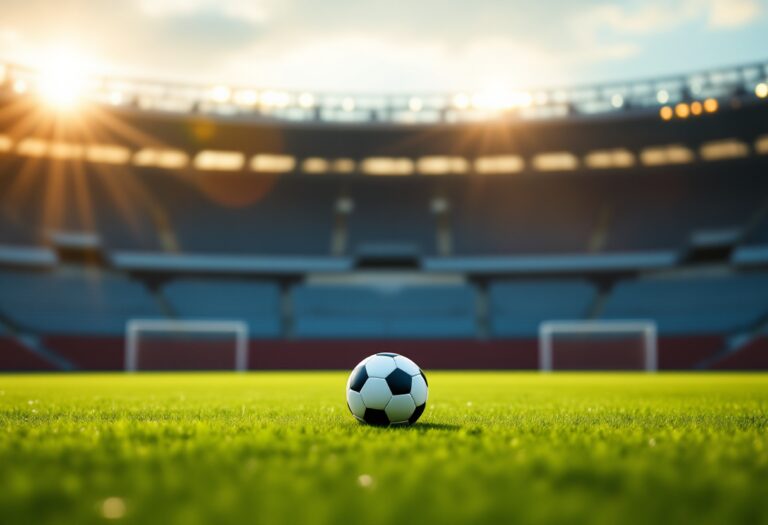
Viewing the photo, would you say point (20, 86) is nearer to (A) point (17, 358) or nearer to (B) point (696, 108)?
(A) point (17, 358)

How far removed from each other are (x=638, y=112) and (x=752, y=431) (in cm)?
2621

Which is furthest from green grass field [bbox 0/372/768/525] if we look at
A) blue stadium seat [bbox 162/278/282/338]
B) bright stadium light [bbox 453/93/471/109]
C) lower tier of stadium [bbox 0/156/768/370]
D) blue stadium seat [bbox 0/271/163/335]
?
bright stadium light [bbox 453/93/471/109]

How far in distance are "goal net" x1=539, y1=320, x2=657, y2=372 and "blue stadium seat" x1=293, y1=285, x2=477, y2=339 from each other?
4.41 m

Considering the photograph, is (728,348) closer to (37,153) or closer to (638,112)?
(638,112)

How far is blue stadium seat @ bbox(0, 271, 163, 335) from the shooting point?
87.4ft

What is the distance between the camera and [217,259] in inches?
1225

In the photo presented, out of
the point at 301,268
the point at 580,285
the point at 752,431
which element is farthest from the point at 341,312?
the point at 752,431

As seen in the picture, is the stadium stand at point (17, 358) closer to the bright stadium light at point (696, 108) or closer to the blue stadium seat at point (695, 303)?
the blue stadium seat at point (695, 303)

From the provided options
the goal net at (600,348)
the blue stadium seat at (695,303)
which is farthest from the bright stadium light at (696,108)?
the goal net at (600,348)

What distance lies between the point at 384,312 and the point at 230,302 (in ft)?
23.2

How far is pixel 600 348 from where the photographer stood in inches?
985

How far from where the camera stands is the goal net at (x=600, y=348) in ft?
80.5

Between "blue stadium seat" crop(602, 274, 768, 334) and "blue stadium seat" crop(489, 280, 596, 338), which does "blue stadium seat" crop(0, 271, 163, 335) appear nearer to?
"blue stadium seat" crop(489, 280, 596, 338)

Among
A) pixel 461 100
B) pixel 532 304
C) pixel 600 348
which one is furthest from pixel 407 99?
pixel 600 348
